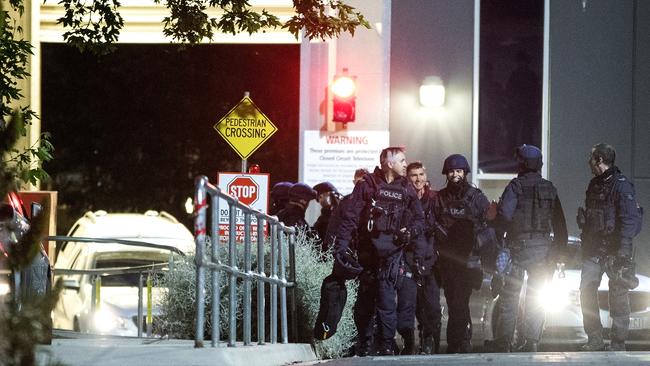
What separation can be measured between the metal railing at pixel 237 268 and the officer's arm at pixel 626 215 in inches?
123

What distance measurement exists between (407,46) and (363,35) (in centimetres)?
76

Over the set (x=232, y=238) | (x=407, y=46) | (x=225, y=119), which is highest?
(x=407, y=46)

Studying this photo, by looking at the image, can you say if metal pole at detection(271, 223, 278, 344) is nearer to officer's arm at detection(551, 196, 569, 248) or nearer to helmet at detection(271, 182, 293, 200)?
officer's arm at detection(551, 196, 569, 248)

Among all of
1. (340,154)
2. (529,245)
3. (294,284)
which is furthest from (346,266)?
(340,154)

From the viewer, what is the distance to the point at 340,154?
21672 mm

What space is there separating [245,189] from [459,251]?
4.25m

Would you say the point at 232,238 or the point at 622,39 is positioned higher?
the point at 622,39

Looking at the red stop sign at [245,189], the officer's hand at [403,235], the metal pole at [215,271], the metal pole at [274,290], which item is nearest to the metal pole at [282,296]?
the metal pole at [274,290]

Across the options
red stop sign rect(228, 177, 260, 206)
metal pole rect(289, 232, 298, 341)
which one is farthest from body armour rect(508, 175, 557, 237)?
red stop sign rect(228, 177, 260, 206)

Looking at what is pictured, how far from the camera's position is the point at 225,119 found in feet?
55.4

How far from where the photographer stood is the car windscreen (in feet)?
60.2

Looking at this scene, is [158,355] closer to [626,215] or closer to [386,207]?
[386,207]

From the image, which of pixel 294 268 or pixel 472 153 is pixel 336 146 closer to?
pixel 472 153

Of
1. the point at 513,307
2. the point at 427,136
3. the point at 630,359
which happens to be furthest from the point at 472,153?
the point at 630,359
